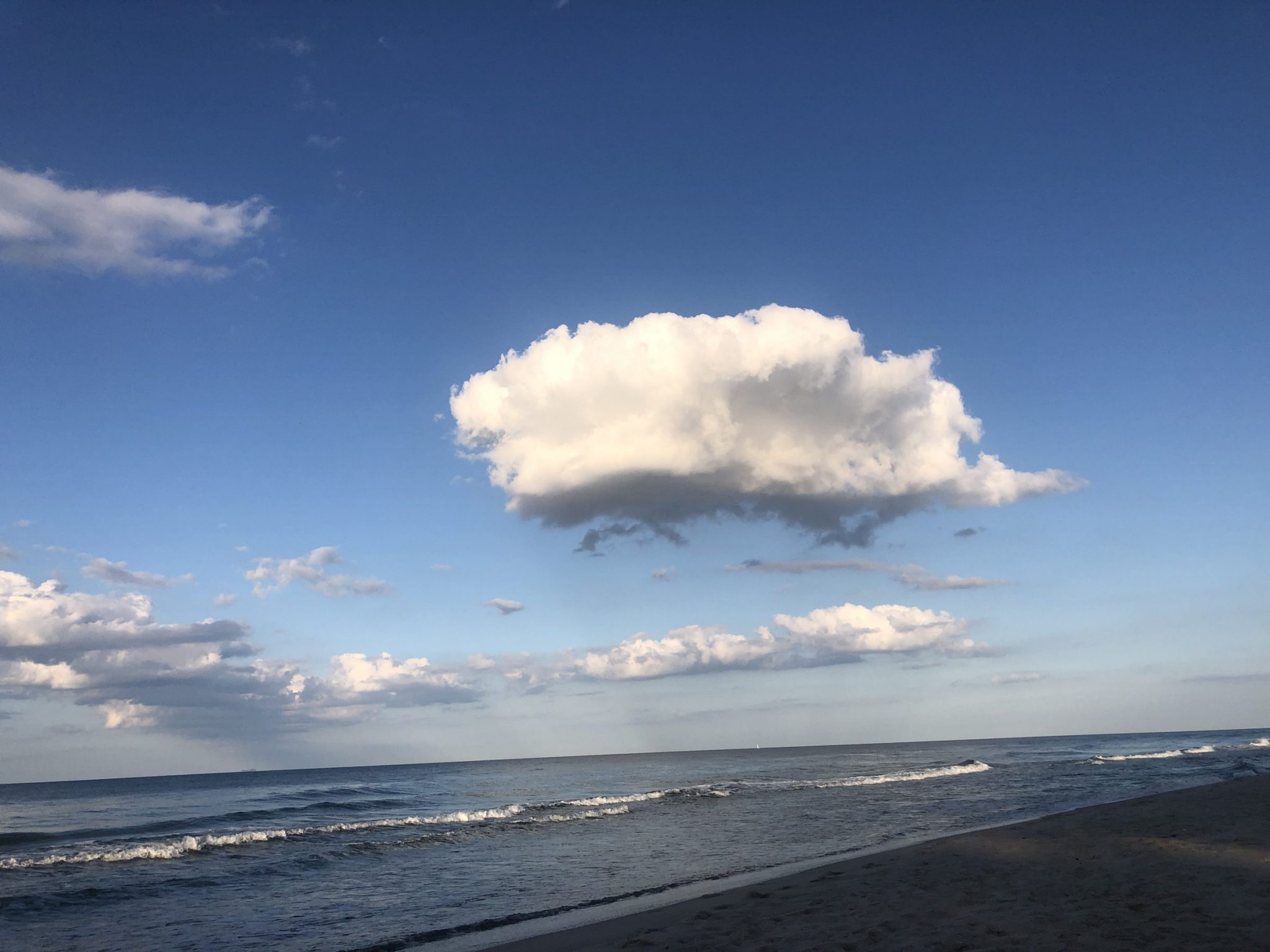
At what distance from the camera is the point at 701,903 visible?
14.0m

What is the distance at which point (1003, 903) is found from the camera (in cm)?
1177

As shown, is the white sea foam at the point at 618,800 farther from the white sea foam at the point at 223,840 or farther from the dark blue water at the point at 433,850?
the white sea foam at the point at 223,840

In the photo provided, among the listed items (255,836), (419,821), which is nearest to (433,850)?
(255,836)

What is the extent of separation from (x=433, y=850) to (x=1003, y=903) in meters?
19.2

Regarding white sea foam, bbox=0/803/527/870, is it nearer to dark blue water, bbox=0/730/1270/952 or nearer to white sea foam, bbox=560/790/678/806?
dark blue water, bbox=0/730/1270/952

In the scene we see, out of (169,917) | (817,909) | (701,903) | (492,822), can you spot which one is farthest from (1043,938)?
(492,822)

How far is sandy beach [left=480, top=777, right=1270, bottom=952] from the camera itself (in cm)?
972

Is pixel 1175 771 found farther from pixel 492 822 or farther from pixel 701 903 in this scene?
pixel 701 903

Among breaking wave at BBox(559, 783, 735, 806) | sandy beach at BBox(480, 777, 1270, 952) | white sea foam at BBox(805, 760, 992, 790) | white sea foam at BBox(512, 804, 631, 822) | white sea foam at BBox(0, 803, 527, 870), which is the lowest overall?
white sea foam at BBox(805, 760, 992, 790)

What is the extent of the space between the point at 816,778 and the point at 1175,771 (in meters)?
22.3

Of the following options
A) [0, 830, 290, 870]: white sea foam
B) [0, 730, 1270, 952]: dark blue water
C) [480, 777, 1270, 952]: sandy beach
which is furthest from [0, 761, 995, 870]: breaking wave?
[480, 777, 1270, 952]: sandy beach

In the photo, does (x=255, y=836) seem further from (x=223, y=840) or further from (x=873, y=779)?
(x=873, y=779)

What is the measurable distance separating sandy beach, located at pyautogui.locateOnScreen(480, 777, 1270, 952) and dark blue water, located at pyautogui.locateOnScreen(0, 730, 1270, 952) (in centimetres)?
284

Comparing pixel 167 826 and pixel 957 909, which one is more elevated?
pixel 957 909
